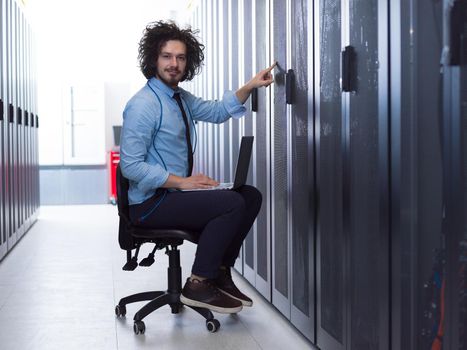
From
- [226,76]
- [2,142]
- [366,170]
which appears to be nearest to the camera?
[366,170]

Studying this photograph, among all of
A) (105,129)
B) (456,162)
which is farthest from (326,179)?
(105,129)

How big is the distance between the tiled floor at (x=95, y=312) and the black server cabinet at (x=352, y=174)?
50 centimetres

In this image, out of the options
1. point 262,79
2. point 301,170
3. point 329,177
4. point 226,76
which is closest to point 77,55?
point 226,76

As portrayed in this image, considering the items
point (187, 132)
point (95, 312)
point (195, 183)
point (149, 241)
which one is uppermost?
point (187, 132)

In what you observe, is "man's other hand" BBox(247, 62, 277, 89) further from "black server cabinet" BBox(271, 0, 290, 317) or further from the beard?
the beard

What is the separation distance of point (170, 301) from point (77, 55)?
26.1ft

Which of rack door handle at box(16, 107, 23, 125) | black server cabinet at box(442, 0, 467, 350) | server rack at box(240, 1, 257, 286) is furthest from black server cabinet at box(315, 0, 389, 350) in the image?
rack door handle at box(16, 107, 23, 125)

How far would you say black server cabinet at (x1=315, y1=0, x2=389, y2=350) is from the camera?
206 centimetres

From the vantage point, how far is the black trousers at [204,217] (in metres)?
3.05

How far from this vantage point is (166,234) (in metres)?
3.11

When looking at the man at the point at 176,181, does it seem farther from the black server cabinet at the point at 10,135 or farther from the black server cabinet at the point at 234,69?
the black server cabinet at the point at 10,135

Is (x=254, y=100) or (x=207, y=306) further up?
(x=254, y=100)

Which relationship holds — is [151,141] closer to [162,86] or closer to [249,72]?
[162,86]

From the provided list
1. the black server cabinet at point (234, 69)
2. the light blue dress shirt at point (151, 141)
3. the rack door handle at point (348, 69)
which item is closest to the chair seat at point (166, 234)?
the light blue dress shirt at point (151, 141)
